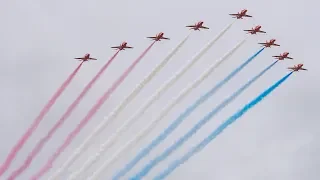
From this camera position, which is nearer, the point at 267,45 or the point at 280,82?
the point at 280,82

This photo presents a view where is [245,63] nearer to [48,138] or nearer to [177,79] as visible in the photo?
[177,79]

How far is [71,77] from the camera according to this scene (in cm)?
12762

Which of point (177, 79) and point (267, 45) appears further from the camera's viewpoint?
point (267, 45)

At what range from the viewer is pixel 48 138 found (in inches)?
4840

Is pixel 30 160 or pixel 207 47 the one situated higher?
pixel 207 47

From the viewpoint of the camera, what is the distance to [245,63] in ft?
417

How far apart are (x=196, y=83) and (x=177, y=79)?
3.14m

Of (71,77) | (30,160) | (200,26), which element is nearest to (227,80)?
(200,26)

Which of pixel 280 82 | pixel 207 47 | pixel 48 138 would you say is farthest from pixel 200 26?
pixel 48 138

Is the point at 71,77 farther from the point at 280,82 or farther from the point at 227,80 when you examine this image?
the point at 280,82

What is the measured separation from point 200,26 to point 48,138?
31820 millimetres

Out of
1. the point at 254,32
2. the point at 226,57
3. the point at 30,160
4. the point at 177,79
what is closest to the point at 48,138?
the point at 30,160

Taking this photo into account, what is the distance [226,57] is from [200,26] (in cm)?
853

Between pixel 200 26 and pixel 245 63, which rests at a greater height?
pixel 200 26
